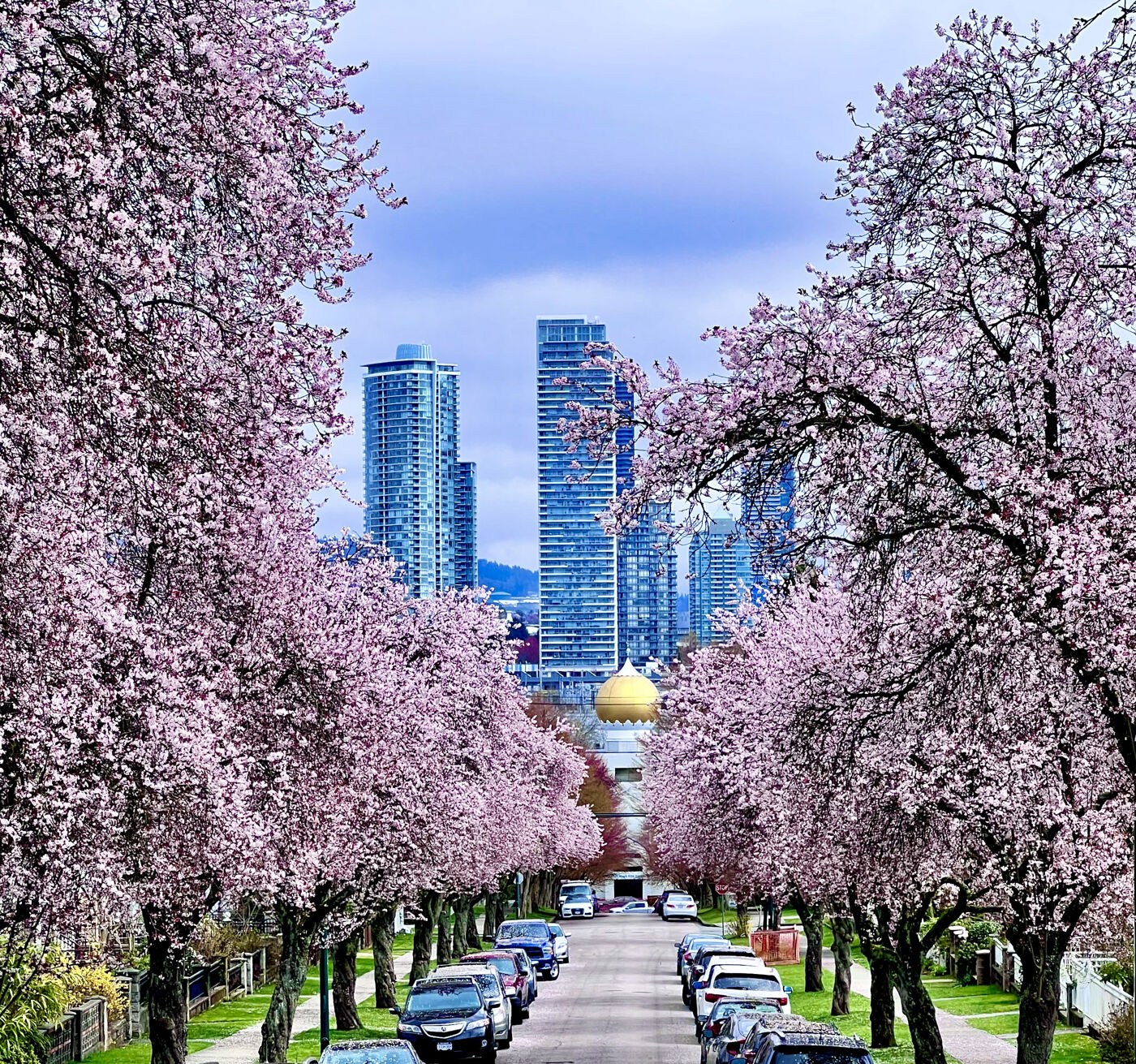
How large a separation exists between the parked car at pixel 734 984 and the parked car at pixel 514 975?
18.9 ft

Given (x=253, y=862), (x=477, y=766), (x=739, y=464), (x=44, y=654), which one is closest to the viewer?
(x=739, y=464)

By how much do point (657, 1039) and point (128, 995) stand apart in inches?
413

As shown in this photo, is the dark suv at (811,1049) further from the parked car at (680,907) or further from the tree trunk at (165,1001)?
the parked car at (680,907)

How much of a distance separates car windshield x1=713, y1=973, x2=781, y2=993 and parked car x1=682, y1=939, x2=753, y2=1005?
4.68 metres

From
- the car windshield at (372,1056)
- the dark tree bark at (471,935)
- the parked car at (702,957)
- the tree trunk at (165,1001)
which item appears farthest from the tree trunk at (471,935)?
the car windshield at (372,1056)

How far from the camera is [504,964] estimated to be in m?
40.7

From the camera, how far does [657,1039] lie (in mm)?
33312

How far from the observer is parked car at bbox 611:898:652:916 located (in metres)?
117

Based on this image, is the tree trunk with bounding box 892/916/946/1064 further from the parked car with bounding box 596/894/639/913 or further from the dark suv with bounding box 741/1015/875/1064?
the parked car with bounding box 596/894/639/913

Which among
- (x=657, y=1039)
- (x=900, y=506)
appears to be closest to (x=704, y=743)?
(x=657, y=1039)

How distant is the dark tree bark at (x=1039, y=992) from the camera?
2016 centimetres

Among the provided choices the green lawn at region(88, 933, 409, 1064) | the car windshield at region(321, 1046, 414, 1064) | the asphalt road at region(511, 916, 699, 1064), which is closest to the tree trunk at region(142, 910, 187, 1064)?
the car windshield at region(321, 1046, 414, 1064)

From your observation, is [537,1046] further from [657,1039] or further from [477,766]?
[477,766]

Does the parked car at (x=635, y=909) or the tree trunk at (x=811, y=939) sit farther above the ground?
the tree trunk at (x=811, y=939)
